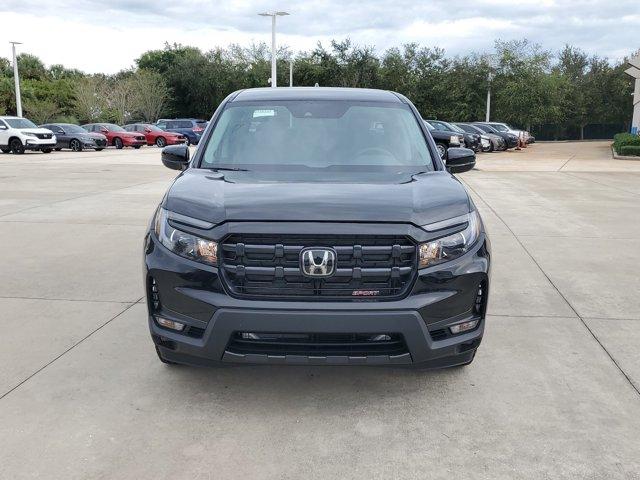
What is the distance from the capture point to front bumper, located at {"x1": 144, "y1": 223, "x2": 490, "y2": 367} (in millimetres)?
3098

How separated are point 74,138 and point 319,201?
31.1 metres

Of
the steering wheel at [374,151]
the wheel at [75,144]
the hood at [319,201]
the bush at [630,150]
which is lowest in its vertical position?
the wheel at [75,144]

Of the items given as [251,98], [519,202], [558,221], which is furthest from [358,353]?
[519,202]

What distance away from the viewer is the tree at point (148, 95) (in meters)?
54.5

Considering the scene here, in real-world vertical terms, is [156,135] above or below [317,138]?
below

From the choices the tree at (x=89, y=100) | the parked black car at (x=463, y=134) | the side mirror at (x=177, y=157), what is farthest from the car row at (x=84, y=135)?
the side mirror at (x=177, y=157)

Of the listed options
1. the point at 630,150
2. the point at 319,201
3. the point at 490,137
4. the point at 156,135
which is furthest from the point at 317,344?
the point at 156,135

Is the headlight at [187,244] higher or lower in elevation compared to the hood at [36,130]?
higher

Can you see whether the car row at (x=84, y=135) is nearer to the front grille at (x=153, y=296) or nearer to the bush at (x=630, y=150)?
the bush at (x=630, y=150)

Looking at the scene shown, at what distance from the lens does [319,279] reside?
318 centimetres

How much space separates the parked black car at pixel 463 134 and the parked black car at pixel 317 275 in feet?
87.1

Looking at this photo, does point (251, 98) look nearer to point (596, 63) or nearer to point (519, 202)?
point (519, 202)

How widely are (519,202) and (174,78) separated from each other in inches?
2114

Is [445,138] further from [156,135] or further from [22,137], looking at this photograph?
[156,135]
